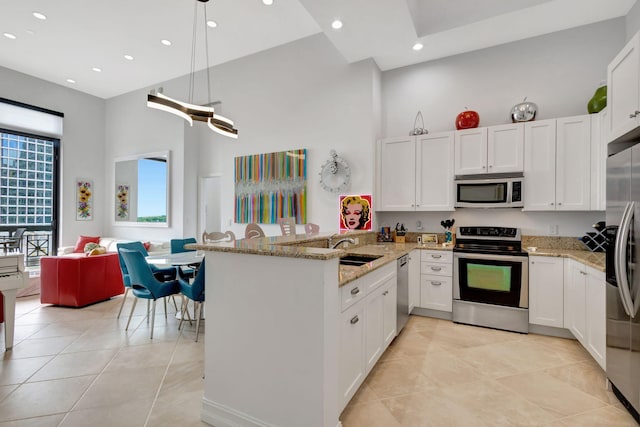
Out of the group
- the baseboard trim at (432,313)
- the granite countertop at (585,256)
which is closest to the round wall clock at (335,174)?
the baseboard trim at (432,313)

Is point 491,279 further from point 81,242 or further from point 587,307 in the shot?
point 81,242

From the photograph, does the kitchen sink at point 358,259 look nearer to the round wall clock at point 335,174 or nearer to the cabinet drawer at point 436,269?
the cabinet drawer at point 436,269

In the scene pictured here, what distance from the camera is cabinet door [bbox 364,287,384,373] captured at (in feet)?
6.88

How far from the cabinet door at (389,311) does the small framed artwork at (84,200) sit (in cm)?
710

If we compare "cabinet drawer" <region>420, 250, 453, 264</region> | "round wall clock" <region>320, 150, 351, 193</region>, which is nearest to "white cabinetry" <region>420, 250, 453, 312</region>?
"cabinet drawer" <region>420, 250, 453, 264</region>

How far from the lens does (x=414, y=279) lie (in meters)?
3.65

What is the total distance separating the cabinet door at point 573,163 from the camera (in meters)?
3.12

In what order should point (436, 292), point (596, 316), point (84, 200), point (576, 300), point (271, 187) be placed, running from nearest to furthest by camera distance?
point (596, 316)
point (576, 300)
point (436, 292)
point (271, 187)
point (84, 200)

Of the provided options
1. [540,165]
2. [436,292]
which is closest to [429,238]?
[436,292]

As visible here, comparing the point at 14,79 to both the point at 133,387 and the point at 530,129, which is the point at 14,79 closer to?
the point at 133,387

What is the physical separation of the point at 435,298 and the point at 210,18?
4870 mm

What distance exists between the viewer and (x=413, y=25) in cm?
337

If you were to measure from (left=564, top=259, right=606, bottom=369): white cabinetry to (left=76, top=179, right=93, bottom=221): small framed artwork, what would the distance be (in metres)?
8.58

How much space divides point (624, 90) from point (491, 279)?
2019 millimetres
